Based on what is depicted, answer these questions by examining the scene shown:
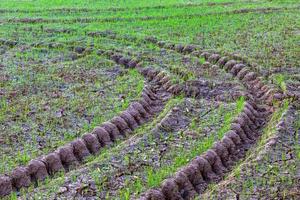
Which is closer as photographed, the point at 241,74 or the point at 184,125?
the point at 184,125

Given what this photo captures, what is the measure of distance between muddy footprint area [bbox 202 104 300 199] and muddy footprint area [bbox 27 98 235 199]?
0.95 m

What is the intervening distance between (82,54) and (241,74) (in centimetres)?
392

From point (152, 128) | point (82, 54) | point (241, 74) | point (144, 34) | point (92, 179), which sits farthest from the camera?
point (144, 34)

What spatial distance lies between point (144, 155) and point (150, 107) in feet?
7.76

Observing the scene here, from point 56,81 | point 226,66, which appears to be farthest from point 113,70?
point 226,66

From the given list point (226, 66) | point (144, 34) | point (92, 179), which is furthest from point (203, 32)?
point (92, 179)

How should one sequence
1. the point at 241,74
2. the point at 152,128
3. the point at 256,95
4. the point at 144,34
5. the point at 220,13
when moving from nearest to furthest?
1. the point at 152,128
2. the point at 256,95
3. the point at 241,74
4. the point at 144,34
5. the point at 220,13

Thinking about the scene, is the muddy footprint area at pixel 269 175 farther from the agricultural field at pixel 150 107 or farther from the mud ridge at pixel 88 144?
the mud ridge at pixel 88 144

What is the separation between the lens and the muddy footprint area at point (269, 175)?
7.50 meters

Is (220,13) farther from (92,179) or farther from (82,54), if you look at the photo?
(92,179)

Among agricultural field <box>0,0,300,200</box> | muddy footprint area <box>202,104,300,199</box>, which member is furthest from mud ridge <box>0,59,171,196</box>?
muddy footprint area <box>202,104,300,199</box>

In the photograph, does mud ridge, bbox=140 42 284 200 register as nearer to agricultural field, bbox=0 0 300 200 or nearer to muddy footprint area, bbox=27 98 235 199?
agricultural field, bbox=0 0 300 200

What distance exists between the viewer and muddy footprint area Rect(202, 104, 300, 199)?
7496mm

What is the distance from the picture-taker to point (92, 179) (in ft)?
25.9
